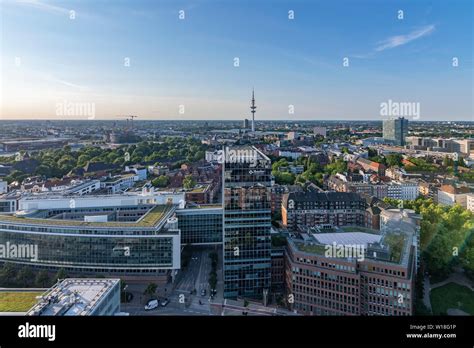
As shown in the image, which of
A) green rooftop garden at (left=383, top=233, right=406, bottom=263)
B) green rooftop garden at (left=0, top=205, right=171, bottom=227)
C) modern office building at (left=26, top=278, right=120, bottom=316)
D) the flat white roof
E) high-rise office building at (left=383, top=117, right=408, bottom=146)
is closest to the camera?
modern office building at (left=26, top=278, right=120, bottom=316)

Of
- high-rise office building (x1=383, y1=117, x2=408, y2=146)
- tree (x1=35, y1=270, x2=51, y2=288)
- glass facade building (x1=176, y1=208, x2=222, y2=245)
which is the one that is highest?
high-rise office building (x1=383, y1=117, x2=408, y2=146)

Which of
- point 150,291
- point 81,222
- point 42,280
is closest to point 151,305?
point 150,291

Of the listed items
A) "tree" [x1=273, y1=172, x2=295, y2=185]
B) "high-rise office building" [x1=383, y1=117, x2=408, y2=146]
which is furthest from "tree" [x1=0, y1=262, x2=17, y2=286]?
"high-rise office building" [x1=383, y1=117, x2=408, y2=146]

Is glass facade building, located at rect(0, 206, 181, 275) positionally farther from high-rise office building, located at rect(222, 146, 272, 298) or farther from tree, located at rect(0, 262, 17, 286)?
high-rise office building, located at rect(222, 146, 272, 298)

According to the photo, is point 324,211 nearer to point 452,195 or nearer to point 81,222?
point 452,195
